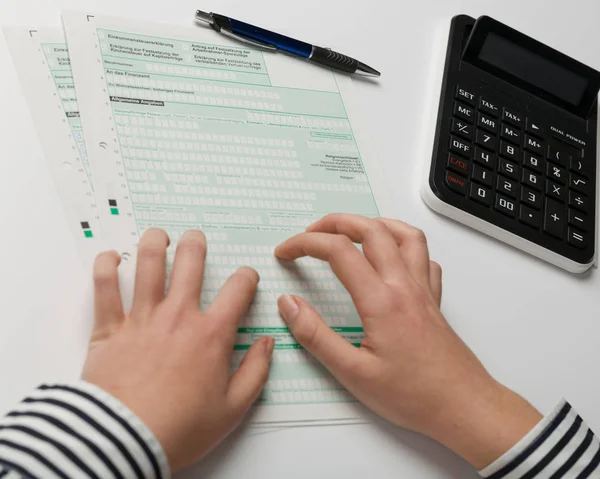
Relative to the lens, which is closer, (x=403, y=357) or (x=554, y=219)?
(x=403, y=357)

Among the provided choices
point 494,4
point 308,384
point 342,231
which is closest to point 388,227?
point 342,231

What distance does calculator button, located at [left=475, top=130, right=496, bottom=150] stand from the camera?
2.06ft

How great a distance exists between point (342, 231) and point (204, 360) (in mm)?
162

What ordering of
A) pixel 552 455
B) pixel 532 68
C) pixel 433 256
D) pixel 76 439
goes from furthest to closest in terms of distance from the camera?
1. pixel 532 68
2. pixel 433 256
3. pixel 552 455
4. pixel 76 439

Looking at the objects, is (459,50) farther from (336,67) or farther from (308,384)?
(308,384)

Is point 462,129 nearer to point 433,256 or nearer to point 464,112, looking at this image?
point 464,112

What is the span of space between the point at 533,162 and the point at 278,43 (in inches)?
10.9

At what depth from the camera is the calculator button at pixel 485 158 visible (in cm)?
62

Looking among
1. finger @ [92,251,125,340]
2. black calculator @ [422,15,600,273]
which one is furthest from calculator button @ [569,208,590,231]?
finger @ [92,251,125,340]

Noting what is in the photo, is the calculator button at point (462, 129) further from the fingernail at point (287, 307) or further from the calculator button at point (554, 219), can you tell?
the fingernail at point (287, 307)

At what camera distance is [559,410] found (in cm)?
47

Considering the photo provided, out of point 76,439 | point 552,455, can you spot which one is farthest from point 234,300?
point 552,455

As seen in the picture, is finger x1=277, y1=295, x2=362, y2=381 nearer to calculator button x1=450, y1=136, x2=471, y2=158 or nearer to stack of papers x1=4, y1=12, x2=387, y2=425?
stack of papers x1=4, y1=12, x2=387, y2=425

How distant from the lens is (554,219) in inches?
24.4
